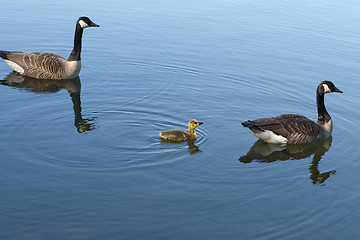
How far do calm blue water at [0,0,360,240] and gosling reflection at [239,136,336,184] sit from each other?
44 millimetres

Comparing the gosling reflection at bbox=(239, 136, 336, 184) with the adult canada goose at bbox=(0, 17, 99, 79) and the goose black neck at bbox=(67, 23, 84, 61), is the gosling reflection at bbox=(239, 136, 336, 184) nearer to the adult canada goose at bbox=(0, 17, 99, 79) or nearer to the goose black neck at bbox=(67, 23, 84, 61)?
the adult canada goose at bbox=(0, 17, 99, 79)

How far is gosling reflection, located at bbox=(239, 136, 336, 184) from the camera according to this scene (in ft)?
37.3

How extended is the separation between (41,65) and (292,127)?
8.63 meters

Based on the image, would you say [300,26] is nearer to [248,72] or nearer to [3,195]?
[248,72]

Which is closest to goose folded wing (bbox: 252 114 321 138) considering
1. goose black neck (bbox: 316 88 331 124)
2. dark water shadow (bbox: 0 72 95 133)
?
goose black neck (bbox: 316 88 331 124)

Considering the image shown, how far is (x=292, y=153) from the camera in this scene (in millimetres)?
12531

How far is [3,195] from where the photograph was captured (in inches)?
369

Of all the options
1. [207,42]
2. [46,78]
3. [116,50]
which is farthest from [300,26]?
[46,78]

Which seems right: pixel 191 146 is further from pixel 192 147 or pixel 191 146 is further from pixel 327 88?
pixel 327 88

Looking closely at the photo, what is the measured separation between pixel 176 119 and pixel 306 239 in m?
5.76

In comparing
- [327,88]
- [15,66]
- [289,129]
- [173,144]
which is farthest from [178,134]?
[15,66]

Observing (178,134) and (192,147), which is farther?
(192,147)

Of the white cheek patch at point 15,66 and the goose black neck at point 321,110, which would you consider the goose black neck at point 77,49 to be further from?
the goose black neck at point 321,110

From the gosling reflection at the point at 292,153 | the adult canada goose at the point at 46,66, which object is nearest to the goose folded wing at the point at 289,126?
the gosling reflection at the point at 292,153
